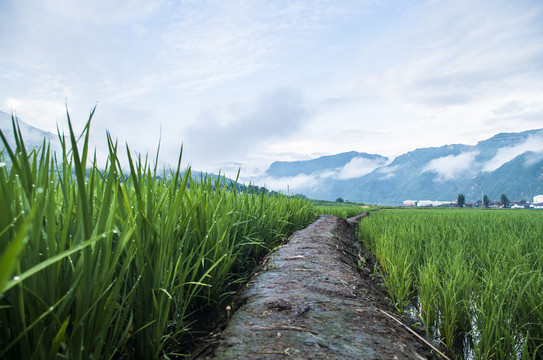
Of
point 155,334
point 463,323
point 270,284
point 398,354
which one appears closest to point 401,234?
point 463,323

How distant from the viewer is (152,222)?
1.18 m

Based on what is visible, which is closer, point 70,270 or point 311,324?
point 70,270

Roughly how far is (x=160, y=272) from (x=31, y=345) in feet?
1.31

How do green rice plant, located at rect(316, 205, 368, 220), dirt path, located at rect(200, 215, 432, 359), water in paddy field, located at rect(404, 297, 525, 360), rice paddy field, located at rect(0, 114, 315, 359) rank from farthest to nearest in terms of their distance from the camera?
green rice plant, located at rect(316, 205, 368, 220)
water in paddy field, located at rect(404, 297, 525, 360)
dirt path, located at rect(200, 215, 432, 359)
rice paddy field, located at rect(0, 114, 315, 359)

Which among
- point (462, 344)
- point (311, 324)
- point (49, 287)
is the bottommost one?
point (462, 344)

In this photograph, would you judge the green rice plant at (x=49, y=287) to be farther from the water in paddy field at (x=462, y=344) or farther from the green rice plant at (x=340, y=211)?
the green rice plant at (x=340, y=211)

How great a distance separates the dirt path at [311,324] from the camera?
1.18 meters

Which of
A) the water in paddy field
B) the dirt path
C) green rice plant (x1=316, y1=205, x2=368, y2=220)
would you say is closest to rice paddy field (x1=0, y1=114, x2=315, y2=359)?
the dirt path

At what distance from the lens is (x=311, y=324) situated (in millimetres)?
1373

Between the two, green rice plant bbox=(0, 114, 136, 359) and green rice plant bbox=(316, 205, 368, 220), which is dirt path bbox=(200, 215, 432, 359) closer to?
green rice plant bbox=(0, 114, 136, 359)

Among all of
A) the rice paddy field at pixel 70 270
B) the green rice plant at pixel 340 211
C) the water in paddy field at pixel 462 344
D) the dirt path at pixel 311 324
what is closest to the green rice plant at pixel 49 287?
the rice paddy field at pixel 70 270

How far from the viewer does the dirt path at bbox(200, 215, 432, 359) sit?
118cm

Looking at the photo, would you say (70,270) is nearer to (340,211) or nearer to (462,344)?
(462,344)

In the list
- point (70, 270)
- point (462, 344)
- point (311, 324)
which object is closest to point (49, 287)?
point (70, 270)
